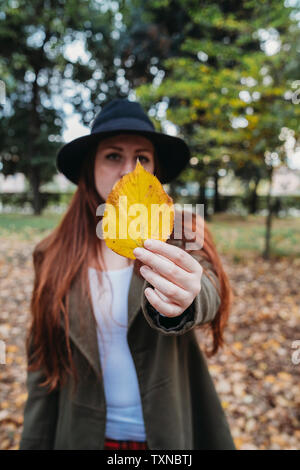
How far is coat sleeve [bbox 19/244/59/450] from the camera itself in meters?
1.50

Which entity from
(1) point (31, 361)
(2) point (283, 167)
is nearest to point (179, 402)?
(1) point (31, 361)

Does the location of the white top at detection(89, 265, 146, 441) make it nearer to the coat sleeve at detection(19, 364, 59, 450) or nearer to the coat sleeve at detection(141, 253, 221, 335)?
the coat sleeve at detection(19, 364, 59, 450)

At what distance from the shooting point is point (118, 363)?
138 centimetres

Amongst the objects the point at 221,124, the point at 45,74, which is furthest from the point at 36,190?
the point at 221,124

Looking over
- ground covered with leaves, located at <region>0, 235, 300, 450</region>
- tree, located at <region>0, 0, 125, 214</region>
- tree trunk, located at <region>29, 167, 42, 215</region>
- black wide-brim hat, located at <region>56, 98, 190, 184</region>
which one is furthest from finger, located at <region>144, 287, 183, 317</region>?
tree trunk, located at <region>29, 167, 42, 215</region>

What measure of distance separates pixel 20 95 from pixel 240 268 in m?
14.2

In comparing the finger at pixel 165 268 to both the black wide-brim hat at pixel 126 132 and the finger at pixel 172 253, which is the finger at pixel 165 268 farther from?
the black wide-brim hat at pixel 126 132

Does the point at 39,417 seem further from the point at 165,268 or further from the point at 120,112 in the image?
the point at 120,112

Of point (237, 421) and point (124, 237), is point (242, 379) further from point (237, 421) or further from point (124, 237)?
point (124, 237)

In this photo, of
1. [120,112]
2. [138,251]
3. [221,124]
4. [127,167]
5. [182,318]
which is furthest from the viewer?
[221,124]

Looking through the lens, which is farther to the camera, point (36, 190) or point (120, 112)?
point (36, 190)

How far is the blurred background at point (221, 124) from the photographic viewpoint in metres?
3.05

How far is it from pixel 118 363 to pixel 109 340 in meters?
0.12

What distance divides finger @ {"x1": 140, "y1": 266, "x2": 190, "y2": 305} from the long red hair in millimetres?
642
